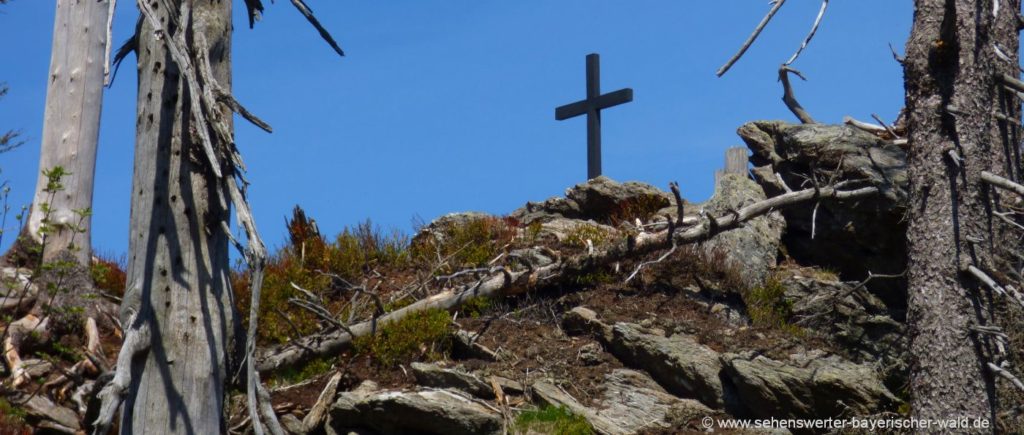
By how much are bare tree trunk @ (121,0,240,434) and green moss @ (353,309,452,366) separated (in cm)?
419

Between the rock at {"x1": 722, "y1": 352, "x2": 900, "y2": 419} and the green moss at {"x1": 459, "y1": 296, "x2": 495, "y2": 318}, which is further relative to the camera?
the green moss at {"x1": 459, "y1": 296, "x2": 495, "y2": 318}

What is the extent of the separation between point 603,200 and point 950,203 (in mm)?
6284

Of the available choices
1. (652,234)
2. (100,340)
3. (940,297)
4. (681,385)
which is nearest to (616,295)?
(652,234)

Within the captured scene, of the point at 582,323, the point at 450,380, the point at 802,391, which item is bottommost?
the point at 802,391

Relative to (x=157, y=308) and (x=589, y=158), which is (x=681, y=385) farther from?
(x=589, y=158)

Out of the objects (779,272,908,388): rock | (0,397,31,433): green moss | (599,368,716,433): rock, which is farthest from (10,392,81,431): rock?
(779,272,908,388): rock

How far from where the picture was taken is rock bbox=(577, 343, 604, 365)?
10484mm

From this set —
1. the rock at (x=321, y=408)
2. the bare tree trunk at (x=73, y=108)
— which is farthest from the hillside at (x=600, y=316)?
the bare tree trunk at (x=73, y=108)

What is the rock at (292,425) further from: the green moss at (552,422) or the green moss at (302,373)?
the green moss at (552,422)

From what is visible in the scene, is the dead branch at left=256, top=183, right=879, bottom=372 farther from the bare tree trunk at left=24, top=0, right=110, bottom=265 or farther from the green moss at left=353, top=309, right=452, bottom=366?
the bare tree trunk at left=24, top=0, right=110, bottom=265

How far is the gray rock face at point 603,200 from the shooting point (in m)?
14.3

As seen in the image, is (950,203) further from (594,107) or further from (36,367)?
(36,367)

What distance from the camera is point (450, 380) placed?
32.2 ft

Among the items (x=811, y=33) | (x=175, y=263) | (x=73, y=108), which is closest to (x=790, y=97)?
(x=811, y=33)
